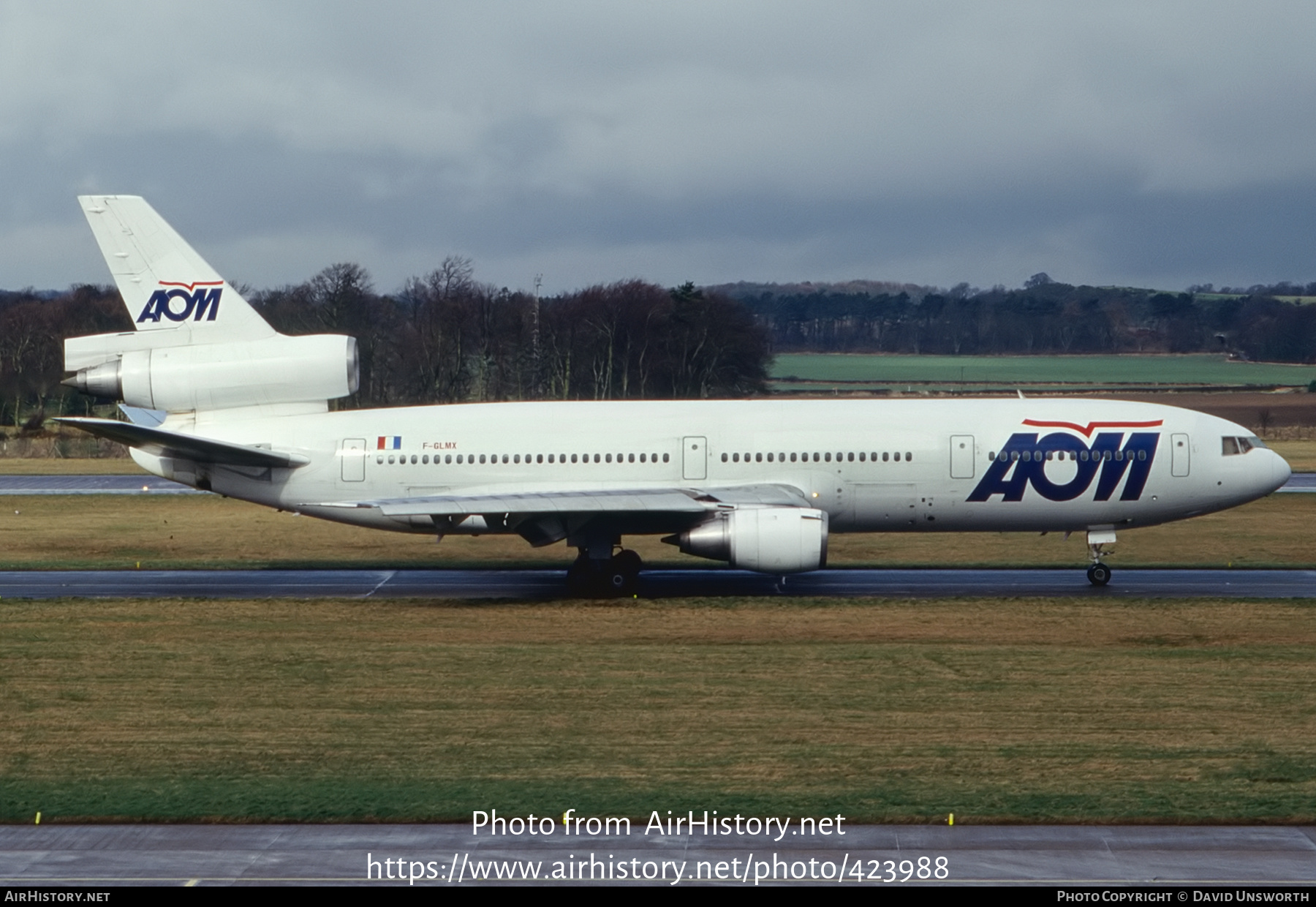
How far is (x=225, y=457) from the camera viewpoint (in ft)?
112

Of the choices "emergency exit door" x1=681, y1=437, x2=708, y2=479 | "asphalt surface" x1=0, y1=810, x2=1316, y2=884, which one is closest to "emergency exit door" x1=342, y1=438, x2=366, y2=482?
"emergency exit door" x1=681, y1=437, x2=708, y2=479

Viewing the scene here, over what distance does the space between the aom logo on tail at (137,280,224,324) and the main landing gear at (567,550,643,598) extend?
1129 centimetres

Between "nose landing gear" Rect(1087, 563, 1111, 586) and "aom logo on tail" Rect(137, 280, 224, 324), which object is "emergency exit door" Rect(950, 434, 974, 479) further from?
"aom logo on tail" Rect(137, 280, 224, 324)

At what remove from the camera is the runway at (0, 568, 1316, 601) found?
33688 mm

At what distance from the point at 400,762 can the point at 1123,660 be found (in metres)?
13.6

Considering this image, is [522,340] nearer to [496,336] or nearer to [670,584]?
[496,336]

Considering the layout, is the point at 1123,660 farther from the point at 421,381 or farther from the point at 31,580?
→ the point at 421,381

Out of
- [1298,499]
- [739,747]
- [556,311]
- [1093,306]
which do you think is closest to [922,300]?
[1093,306]

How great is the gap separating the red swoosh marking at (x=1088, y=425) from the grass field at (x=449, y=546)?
523 cm

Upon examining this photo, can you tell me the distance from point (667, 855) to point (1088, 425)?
22895 mm

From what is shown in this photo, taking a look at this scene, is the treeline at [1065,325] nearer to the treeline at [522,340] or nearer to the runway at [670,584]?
the treeline at [522,340]

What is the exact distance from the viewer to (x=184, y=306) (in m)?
35.0

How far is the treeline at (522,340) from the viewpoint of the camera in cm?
8906

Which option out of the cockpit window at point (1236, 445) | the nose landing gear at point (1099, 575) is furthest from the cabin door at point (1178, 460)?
the nose landing gear at point (1099, 575)
